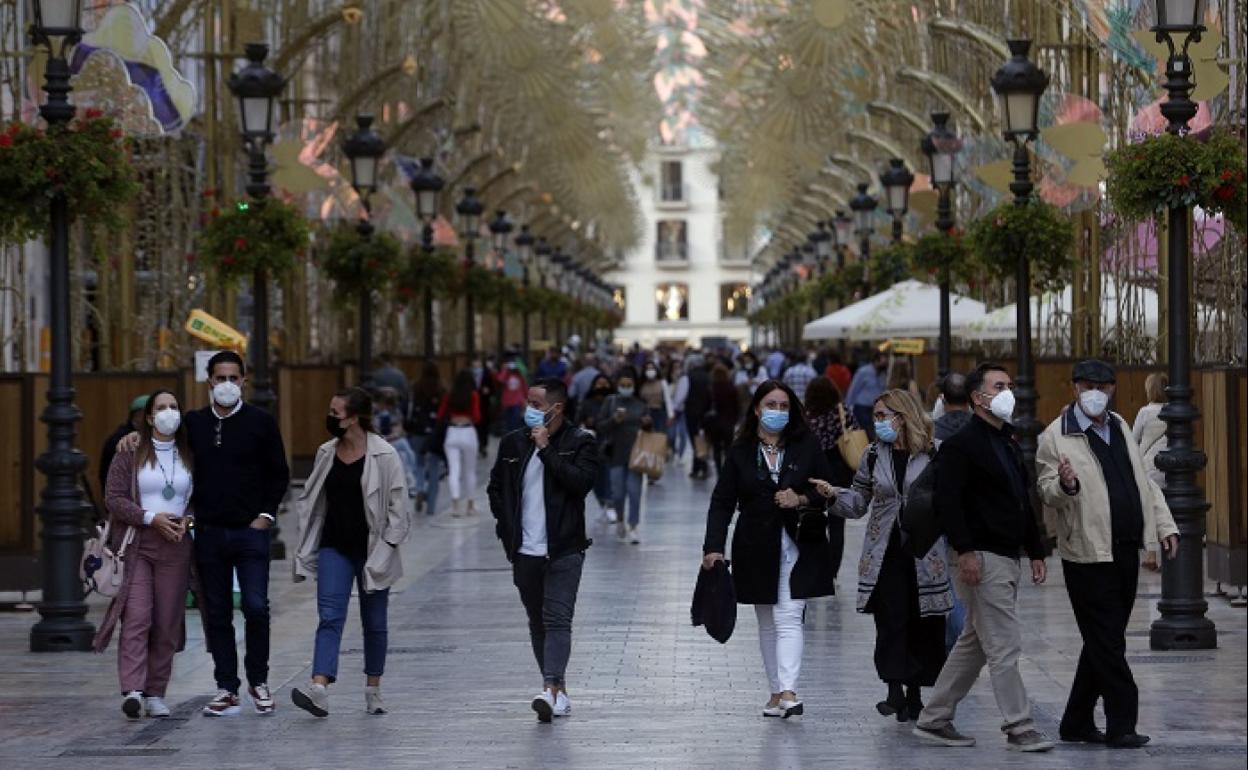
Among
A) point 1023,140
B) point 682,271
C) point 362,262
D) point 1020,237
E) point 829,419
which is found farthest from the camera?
point 682,271

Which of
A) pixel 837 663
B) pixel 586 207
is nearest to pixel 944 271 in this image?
pixel 837 663

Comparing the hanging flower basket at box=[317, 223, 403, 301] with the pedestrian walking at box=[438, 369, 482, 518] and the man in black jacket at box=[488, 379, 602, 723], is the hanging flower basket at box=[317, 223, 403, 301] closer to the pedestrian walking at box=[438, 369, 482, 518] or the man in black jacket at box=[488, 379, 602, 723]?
the pedestrian walking at box=[438, 369, 482, 518]

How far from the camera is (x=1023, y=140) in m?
21.7

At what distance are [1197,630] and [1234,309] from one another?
6.72 meters

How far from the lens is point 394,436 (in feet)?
87.3

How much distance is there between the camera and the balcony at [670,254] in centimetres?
15400

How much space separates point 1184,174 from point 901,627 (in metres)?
4.72

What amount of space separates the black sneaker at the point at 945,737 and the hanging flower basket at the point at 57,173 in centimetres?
691

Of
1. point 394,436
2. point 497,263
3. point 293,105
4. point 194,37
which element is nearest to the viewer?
point 394,436

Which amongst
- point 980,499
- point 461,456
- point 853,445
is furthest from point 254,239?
point 980,499

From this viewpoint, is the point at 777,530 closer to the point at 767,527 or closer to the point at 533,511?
the point at 767,527

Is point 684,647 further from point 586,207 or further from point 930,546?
point 586,207

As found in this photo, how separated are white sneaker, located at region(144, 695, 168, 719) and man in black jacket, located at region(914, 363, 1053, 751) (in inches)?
166

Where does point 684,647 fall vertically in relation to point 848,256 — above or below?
below
